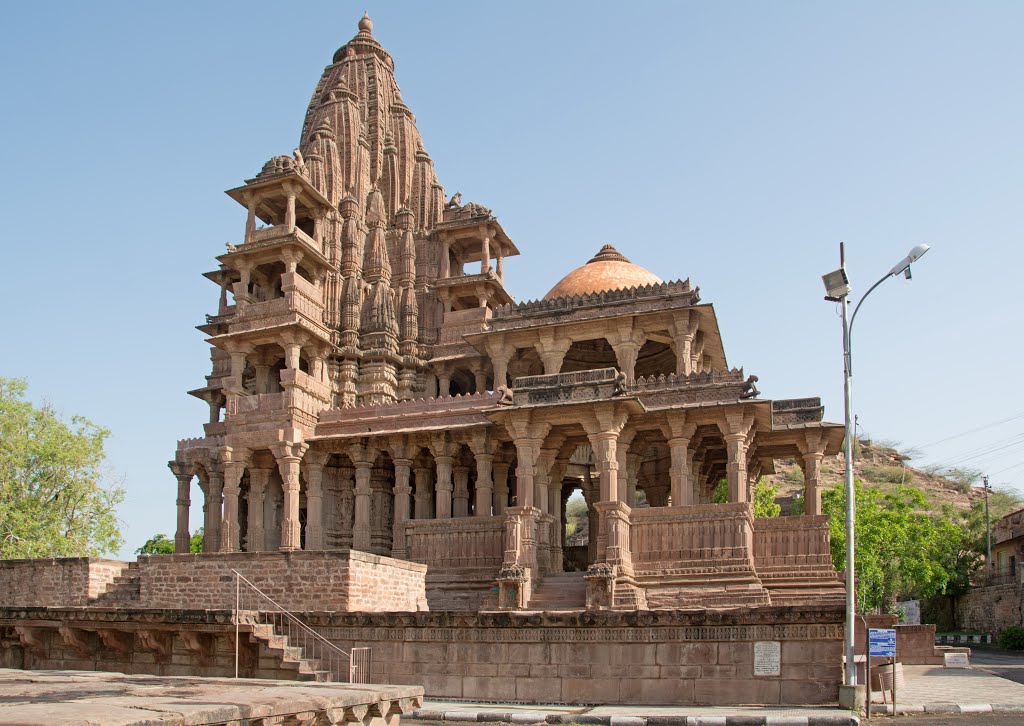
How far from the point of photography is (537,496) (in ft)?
84.9

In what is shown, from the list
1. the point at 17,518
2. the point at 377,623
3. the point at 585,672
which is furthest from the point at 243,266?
the point at 585,672

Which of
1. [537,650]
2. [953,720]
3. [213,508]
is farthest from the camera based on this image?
[213,508]

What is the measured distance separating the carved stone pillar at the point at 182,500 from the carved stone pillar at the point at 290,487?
4.98 m

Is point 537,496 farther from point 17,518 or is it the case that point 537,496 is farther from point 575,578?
point 17,518

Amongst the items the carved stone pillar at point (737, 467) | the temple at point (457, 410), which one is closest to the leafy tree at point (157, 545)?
the temple at point (457, 410)

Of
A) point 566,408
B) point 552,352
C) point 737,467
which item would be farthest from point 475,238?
point 737,467

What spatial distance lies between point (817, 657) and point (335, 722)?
803 centimetres

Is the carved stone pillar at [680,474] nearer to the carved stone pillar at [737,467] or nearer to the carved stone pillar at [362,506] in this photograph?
the carved stone pillar at [737,467]

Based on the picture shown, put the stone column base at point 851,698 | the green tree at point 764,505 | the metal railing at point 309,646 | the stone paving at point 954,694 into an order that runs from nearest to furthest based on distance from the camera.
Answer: the stone column base at point 851,698, the stone paving at point 954,694, the metal railing at point 309,646, the green tree at point 764,505

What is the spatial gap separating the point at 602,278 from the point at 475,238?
8.51 m

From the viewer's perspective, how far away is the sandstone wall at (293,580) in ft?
64.9

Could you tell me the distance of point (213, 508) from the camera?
34562mm

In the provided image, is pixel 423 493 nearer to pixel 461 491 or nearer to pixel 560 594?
pixel 461 491

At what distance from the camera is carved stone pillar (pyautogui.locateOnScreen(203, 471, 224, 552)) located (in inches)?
1355
